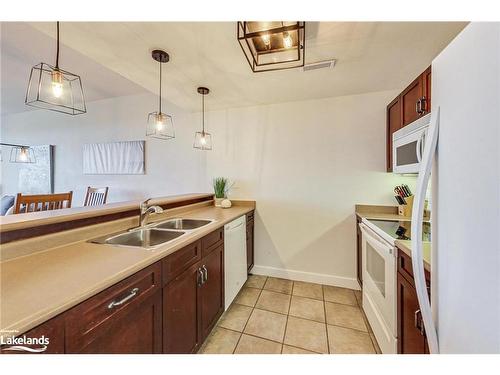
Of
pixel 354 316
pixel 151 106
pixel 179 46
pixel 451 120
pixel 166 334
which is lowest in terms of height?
pixel 354 316

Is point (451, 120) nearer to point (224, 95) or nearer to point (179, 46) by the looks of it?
point (179, 46)

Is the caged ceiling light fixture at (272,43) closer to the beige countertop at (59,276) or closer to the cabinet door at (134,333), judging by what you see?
the beige countertop at (59,276)

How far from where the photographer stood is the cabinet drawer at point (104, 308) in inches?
25.1

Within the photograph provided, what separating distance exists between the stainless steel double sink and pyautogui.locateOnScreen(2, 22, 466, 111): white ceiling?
1.37 metres

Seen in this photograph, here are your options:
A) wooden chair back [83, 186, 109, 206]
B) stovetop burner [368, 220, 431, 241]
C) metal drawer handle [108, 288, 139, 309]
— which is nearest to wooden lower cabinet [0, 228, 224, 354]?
metal drawer handle [108, 288, 139, 309]

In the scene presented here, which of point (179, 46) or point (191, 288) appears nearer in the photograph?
point (191, 288)

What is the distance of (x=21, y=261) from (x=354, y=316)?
2.43 m

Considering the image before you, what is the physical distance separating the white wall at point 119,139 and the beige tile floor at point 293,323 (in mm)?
1781

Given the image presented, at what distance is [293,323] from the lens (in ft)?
5.82

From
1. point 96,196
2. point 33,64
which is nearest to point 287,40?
point 33,64

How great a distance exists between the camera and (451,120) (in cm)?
60

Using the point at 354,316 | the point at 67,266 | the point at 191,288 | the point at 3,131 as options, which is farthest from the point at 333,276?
the point at 3,131

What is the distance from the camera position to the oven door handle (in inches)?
52.1

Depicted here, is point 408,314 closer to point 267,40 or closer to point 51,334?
point 51,334
